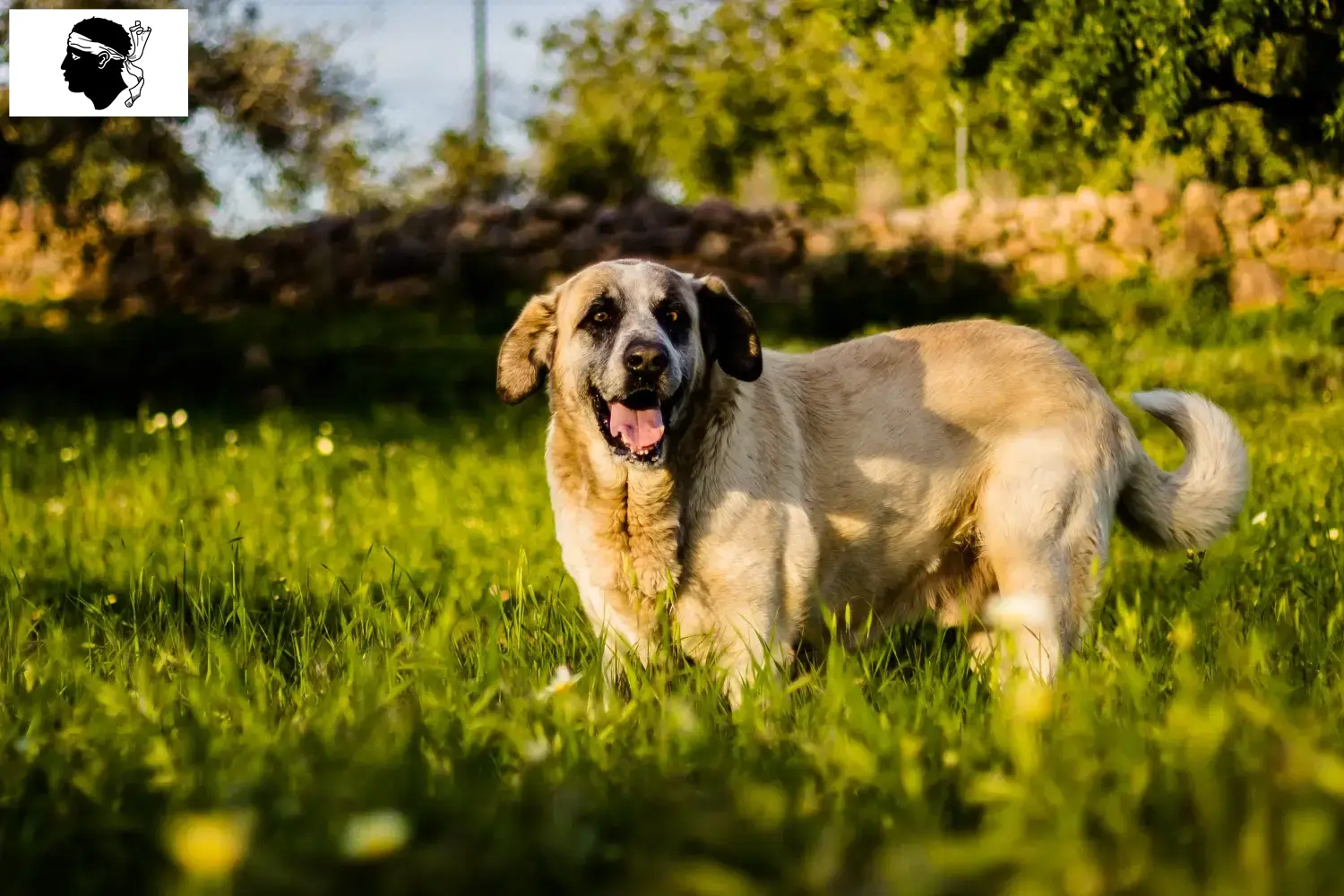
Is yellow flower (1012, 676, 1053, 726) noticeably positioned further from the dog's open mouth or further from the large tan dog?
the dog's open mouth

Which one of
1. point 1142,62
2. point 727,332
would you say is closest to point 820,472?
point 727,332

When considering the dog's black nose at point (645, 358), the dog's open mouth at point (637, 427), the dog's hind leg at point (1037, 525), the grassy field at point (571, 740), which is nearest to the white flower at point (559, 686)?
the grassy field at point (571, 740)

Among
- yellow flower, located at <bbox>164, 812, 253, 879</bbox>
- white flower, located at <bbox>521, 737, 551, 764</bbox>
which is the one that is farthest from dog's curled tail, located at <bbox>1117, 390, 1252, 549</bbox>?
yellow flower, located at <bbox>164, 812, 253, 879</bbox>

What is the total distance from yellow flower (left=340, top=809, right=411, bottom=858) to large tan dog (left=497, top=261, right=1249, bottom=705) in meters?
1.80

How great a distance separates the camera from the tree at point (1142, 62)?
8109 mm

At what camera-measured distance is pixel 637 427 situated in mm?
3758

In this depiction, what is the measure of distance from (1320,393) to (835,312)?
6707 millimetres

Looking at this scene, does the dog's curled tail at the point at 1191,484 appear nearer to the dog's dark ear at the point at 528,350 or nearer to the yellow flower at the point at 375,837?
the dog's dark ear at the point at 528,350

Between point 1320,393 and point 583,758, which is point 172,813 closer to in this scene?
point 583,758

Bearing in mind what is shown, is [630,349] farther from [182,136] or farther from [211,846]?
[182,136]

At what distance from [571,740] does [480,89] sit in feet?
81.3

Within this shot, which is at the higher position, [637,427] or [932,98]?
[932,98]

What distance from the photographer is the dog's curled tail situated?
438 centimetres

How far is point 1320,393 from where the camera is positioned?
33.1 ft
